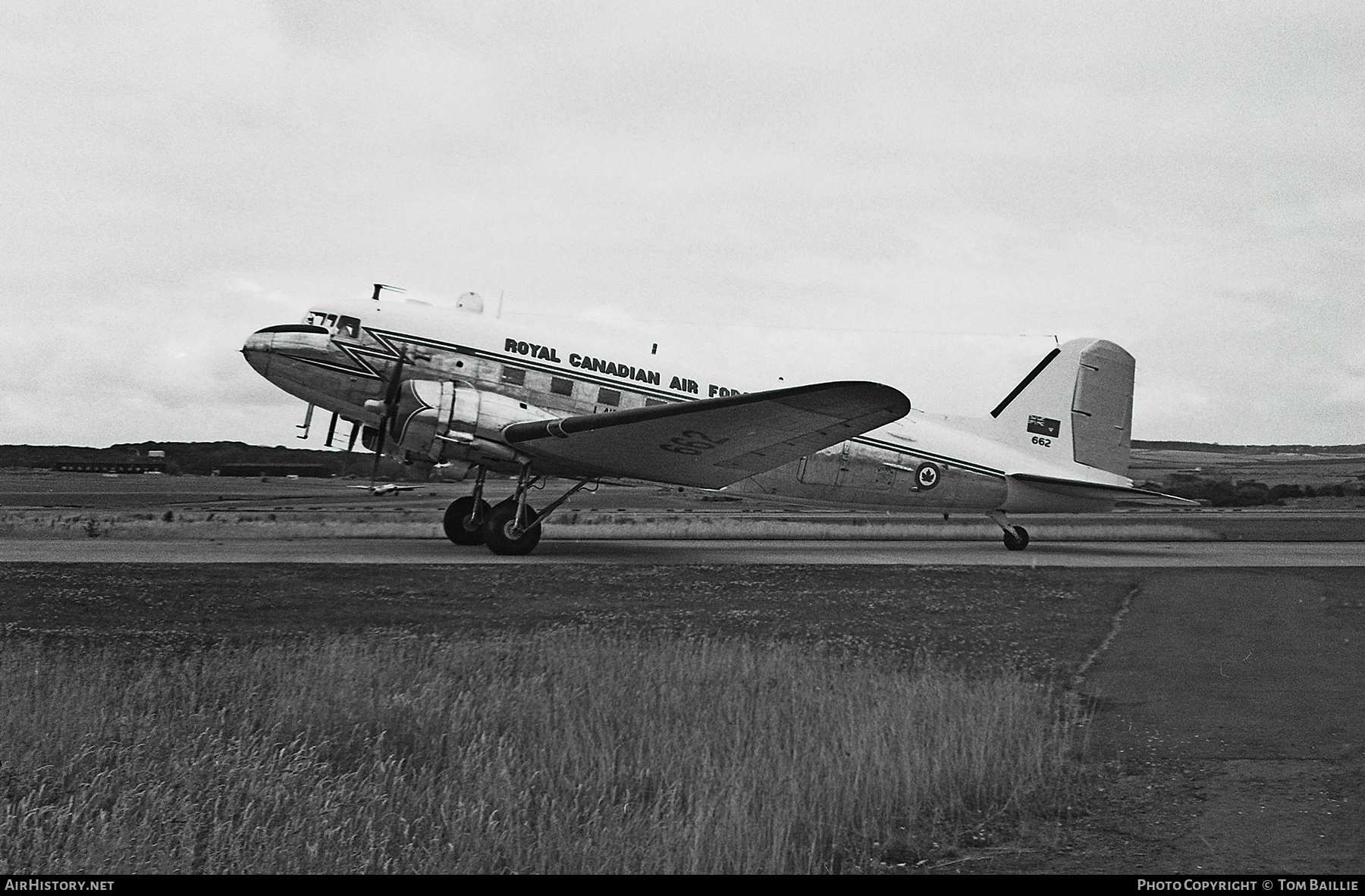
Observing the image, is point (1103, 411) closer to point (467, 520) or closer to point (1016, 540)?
point (1016, 540)

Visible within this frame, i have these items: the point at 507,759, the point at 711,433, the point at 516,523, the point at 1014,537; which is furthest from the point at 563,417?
the point at 507,759

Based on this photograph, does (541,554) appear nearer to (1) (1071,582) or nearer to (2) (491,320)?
(2) (491,320)

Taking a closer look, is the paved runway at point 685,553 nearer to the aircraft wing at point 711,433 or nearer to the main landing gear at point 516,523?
the main landing gear at point 516,523

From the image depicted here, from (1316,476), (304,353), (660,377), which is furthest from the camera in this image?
(1316,476)

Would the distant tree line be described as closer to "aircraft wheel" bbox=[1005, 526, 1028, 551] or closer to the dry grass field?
"aircraft wheel" bbox=[1005, 526, 1028, 551]

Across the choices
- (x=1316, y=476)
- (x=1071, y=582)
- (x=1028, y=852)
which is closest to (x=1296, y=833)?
(x=1028, y=852)

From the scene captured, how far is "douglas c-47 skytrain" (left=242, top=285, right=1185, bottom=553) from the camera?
748 inches

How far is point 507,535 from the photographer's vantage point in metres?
20.2

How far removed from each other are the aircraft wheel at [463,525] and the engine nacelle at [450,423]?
2395 millimetres

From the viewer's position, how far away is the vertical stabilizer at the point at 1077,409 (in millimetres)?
27125

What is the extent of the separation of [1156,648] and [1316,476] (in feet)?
264

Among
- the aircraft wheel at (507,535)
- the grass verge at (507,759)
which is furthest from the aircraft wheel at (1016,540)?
the grass verge at (507,759)

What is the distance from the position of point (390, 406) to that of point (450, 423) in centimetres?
144

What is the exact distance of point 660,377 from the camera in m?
22.6
